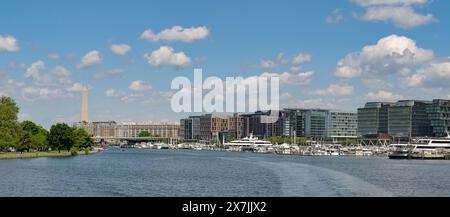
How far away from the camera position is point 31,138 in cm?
13312

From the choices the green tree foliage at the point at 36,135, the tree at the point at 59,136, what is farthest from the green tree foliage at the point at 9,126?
the tree at the point at 59,136

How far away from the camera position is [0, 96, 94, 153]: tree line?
12225 centimetres

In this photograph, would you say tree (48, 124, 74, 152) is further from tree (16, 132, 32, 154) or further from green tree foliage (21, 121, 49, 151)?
tree (16, 132, 32, 154)

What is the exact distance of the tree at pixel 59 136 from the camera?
148 m

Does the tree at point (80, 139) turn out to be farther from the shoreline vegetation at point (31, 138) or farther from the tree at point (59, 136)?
the tree at point (59, 136)

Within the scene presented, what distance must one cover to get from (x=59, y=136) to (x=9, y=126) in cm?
2499

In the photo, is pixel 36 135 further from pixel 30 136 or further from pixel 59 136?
pixel 30 136

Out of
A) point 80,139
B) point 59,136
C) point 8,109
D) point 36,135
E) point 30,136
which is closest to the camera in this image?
point 8,109

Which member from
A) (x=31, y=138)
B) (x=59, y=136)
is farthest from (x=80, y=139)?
(x=31, y=138)
